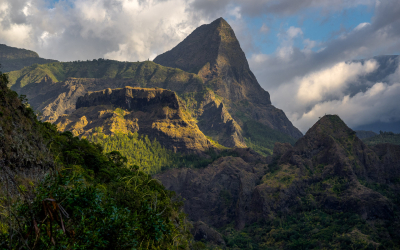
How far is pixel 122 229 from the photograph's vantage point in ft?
38.0

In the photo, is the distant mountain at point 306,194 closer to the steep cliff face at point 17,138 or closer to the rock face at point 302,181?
the rock face at point 302,181

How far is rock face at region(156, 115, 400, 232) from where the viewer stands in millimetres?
117312

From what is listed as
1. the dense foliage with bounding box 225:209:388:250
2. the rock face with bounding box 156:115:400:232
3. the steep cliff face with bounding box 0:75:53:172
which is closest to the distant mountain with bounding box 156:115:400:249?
the dense foliage with bounding box 225:209:388:250

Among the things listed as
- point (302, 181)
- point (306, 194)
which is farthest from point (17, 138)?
point (302, 181)

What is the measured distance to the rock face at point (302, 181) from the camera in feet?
385

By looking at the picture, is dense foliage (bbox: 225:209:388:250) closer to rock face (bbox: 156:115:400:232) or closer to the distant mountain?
the distant mountain

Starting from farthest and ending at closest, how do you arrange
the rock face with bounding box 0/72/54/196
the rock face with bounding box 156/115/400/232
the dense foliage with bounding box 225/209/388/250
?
1. the rock face with bounding box 156/115/400/232
2. the dense foliage with bounding box 225/209/388/250
3. the rock face with bounding box 0/72/54/196

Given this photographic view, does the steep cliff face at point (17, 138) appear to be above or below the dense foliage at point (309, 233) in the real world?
above

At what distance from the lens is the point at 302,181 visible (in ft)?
442

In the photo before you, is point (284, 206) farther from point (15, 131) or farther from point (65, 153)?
point (15, 131)

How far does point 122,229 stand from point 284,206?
128 meters

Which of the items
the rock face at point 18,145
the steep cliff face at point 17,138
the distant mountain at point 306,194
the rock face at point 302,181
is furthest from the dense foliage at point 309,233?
the rock face at point 18,145

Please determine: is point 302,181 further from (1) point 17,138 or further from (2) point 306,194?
(1) point 17,138

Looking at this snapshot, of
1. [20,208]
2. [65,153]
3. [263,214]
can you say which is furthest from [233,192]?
[20,208]
